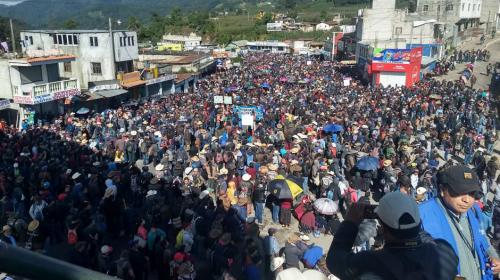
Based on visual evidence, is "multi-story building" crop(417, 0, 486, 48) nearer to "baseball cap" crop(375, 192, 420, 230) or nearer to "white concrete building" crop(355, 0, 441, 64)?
"white concrete building" crop(355, 0, 441, 64)

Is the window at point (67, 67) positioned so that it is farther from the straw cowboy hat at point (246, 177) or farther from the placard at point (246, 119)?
the straw cowboy hat at point (246, 177)

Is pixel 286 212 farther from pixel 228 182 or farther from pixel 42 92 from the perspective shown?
pixel 42 92

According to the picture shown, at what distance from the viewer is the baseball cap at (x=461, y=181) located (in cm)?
271

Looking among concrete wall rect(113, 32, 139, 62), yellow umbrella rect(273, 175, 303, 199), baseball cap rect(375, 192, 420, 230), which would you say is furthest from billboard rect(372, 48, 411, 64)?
baseball cap rect(375, 192, 420, 230)

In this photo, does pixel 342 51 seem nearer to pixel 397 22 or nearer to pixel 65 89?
pixel 397 22

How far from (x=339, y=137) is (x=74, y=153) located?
10.9 meters

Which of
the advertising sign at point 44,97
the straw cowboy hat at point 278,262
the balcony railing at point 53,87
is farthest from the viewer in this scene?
the balcony railing at point 53,87

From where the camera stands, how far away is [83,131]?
20406 mm

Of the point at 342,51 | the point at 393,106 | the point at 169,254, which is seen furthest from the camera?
the point at 342,51

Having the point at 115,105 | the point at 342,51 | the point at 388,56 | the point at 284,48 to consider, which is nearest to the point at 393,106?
the point at 388,56

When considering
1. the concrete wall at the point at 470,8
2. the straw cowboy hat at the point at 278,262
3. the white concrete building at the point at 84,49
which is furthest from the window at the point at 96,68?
the concrete wall at the point at 470,8

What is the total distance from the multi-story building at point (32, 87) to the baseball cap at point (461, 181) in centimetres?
2619

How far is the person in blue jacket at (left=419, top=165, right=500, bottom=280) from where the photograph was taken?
2.69m

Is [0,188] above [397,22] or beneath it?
beneath
